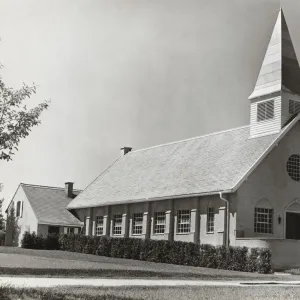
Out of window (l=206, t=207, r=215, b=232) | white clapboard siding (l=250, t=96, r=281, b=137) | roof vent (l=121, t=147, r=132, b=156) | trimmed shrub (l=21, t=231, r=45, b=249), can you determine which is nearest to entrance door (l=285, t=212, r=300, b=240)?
window (l=206, t=207, r=215, b=232)

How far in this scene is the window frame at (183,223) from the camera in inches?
Answer: 1462

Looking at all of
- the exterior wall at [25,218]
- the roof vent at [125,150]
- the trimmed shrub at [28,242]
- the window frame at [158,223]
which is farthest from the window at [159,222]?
the exterior wall at [25,218]

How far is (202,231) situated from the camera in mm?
35781

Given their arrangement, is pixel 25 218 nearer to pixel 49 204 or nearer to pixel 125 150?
pixel 49 204

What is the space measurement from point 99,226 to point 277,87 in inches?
751

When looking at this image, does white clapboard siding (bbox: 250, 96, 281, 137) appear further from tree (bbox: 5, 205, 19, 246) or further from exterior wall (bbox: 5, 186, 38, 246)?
tree (bbox: 5, 205, 19, 246)

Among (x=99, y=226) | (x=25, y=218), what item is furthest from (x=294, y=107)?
(x=25, y=218)

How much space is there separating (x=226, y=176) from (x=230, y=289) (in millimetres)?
18745

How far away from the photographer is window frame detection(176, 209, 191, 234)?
122ft

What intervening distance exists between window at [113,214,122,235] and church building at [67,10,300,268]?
15 cm

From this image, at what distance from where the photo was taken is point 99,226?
154 ft

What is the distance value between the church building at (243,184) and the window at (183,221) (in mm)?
65

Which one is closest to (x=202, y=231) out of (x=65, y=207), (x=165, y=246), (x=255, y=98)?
(x=165, y=246)

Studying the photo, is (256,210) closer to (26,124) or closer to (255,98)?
(255,98)
